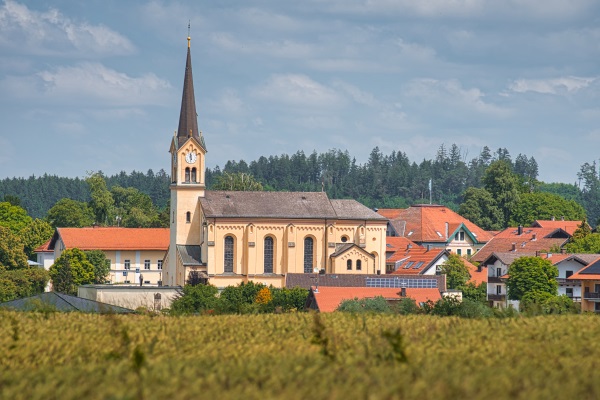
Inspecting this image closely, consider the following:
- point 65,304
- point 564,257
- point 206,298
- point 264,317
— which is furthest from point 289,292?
point 264,317

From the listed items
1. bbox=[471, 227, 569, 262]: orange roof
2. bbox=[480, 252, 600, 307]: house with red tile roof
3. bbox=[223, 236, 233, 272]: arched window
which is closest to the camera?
bbox=[480, 252, 600, 307]: house with red tile roof

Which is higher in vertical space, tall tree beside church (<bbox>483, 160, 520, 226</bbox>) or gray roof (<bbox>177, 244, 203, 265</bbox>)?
tall tree beside church (<bbox>483, 160, 520, 226</bbox>)

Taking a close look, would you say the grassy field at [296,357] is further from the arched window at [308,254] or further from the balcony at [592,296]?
the arched window at [308,254]

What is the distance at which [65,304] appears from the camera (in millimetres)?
57812

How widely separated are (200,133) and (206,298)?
60.9 ft

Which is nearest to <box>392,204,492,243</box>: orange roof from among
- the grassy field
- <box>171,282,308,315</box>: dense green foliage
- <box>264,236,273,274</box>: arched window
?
<box>264,236,273,274</box>: arched window

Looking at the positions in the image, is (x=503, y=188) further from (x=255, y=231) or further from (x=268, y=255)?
(x=255, y=231)

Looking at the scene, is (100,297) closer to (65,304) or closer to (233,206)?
(233,206)

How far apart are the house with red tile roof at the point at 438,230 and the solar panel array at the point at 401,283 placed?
42.9 m

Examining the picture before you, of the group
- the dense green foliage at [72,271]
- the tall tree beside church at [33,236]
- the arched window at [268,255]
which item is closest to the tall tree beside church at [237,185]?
the tall tree beside church at [33,236]

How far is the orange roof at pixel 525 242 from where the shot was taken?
117m

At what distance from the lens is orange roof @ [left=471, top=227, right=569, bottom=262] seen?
116938 mm

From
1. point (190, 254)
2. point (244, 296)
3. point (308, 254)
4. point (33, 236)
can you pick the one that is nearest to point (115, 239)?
point (33, 236)

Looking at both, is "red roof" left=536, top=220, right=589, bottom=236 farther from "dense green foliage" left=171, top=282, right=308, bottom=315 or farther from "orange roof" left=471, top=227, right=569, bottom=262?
"dense green foliage" left=171, top=282, right=308, bottom=315
